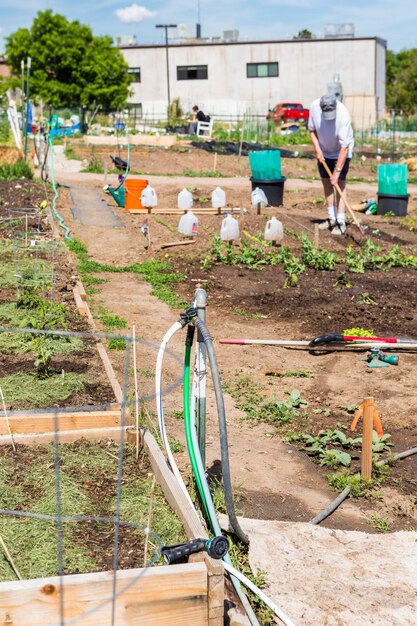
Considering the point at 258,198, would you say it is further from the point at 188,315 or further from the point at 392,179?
the point at 188,315

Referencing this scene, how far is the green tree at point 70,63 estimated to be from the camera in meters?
48.5

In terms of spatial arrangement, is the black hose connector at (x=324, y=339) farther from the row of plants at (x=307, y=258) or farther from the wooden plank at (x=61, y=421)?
the wooden plank at (x=61, y=421)

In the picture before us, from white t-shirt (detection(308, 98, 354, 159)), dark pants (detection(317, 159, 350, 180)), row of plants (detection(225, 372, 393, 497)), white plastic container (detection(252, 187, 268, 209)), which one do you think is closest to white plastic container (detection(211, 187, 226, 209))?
white plastic container (detection(252, 187, 268, 209))

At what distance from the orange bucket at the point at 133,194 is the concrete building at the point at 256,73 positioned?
4042 cm

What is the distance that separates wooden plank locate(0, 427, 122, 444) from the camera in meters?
4.45

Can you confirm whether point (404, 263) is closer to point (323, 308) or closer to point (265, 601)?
point (323, 308)

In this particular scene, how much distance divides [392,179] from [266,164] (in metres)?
2.18

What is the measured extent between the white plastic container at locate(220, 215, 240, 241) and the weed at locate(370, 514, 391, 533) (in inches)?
276

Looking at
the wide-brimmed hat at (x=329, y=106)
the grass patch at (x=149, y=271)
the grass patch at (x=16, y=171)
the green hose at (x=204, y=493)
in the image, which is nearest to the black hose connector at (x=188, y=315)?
the green hose at (x=204, y=493)

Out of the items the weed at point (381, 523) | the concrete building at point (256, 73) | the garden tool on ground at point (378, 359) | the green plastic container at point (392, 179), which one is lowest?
the weed at point (381, 523)

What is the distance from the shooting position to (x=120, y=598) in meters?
2.89

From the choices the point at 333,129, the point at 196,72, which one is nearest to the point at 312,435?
the point at 333,129

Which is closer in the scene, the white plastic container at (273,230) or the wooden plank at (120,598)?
the wooden plank at (120,598)

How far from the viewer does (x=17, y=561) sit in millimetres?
3338
